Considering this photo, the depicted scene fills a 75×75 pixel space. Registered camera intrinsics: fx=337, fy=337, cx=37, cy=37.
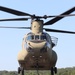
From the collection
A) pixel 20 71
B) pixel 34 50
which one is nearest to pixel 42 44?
pixel 34 50

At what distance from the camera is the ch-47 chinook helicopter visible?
2475 cm

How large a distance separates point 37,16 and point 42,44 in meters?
3.25

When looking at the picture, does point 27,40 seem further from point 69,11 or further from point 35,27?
point 69,11

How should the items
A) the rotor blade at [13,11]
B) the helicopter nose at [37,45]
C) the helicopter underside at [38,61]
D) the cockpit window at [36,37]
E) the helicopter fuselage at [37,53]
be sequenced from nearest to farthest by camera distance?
1. the helicopter nose at [37,45]
2. the helicopter fuselage at [37,53]
3. the helicopter underside at [38,61]
4. the rotor blade at [13,11]
5. the cockpit window at [36,37]

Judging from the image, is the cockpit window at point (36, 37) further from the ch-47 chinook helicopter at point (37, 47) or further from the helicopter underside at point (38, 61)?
the helicopter underside at point (38, 61)

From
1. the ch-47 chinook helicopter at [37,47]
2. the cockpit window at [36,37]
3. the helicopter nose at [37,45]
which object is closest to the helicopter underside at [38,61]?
the ch-47 chinook helicopter at [37,47]

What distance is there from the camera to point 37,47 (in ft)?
80.1

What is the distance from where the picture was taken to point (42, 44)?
24.6 meters

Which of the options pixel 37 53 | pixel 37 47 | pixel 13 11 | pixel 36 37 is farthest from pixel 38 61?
pixel 13 11

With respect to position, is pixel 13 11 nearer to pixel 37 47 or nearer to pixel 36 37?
pixel 36 37

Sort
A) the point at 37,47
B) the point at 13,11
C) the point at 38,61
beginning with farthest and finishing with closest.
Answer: the point at 13,11, the point at 38,61, the point at 37,47

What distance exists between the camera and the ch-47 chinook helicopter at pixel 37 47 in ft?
81.2

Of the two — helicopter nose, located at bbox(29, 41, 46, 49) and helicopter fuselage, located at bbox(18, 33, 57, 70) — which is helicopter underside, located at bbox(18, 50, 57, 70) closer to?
helicopter fuselage, located at bbox(18, 33, 57, 70)

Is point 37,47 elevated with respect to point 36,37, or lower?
lower
